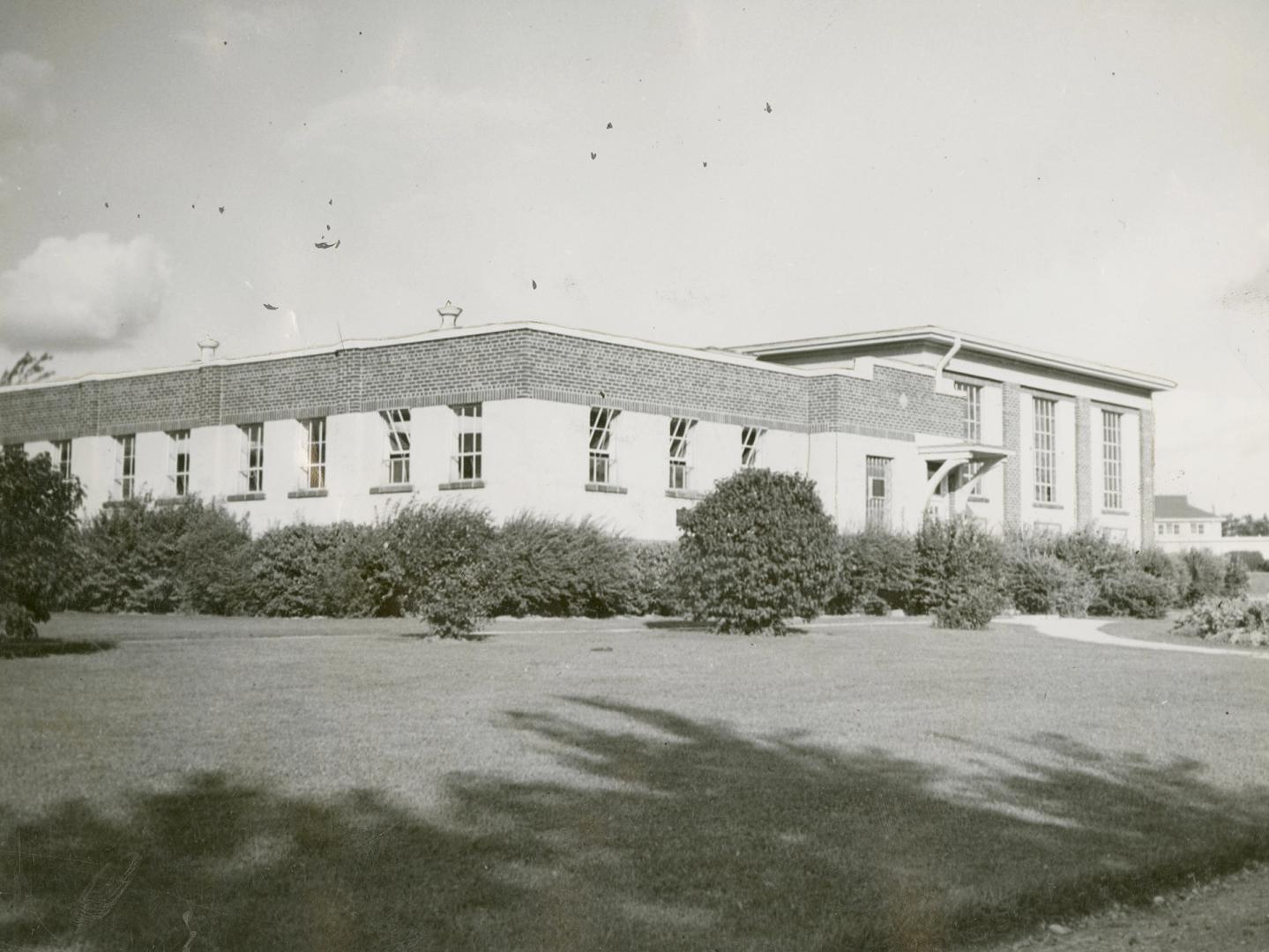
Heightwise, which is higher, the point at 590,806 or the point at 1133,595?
the point at 1133,595

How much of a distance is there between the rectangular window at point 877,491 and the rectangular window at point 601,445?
822 cm

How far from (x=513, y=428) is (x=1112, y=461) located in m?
28.1

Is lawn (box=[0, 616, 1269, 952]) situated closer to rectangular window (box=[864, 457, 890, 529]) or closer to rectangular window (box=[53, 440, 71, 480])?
rectangular window (box=[864, 457, 890, 529])

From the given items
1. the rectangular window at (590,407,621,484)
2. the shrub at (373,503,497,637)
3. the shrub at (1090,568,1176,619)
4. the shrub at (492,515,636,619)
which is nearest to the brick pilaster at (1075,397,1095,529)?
the shrub at (1090,568,1176,619)

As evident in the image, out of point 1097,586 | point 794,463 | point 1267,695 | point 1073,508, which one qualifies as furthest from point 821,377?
point 1267,695

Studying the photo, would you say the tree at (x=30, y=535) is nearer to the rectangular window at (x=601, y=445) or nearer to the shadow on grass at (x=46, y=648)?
the shadow on grass at (x=46, y=648)

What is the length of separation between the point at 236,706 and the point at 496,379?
16.2 meters

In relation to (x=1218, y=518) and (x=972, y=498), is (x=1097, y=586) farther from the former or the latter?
(x=1218, y=518)

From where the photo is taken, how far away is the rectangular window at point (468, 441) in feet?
84.3

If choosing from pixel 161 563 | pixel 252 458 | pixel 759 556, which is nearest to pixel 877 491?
pixel 759 556

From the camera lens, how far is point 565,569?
77.5 feet

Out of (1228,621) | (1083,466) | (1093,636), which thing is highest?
(1083,466)

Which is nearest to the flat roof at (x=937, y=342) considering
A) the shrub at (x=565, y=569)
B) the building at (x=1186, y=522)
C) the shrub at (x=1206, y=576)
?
the shrub at (x=1206, y=576)

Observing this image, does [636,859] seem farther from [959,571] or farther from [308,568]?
[959,571]
